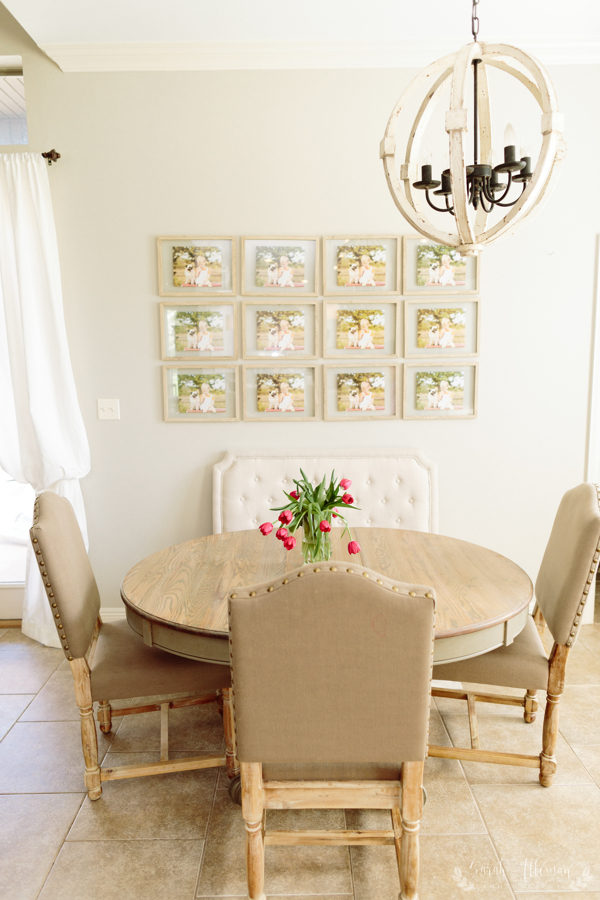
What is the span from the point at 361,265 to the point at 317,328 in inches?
15.3

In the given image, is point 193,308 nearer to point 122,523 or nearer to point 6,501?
point 122,523

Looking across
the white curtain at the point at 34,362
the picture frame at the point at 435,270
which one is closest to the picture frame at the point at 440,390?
the picture frame at the point at 435,270

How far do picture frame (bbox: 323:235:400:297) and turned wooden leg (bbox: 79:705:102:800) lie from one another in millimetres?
2223

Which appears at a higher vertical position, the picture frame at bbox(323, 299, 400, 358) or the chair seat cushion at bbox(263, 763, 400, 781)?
the picture frame at bbox(323, 299, 400, 358)

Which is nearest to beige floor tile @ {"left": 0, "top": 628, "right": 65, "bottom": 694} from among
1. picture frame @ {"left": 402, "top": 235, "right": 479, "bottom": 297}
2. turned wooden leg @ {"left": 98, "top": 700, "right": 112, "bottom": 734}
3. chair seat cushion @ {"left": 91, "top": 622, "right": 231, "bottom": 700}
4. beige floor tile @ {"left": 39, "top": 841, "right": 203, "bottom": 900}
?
turned wooden leg @ {"left": 98, "top": 700, "right": 112, "bottom": 734}

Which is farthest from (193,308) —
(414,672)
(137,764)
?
(414,672)

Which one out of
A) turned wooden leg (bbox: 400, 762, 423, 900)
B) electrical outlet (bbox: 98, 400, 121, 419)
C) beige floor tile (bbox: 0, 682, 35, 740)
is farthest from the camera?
electrical outlet (bbox: 98, 400, 121, 419)

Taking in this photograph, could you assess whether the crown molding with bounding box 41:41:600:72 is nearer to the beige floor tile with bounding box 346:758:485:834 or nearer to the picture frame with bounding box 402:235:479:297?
the picture frame with bounding box 402:235:479:297

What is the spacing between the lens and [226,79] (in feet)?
10.6

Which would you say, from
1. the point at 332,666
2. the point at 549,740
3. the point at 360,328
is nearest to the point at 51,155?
the point at 360,328

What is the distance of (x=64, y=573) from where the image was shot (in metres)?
2.12

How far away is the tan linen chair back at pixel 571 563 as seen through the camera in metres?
2.10

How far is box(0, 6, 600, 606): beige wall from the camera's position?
10.6 ft

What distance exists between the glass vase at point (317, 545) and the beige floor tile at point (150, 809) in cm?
90
